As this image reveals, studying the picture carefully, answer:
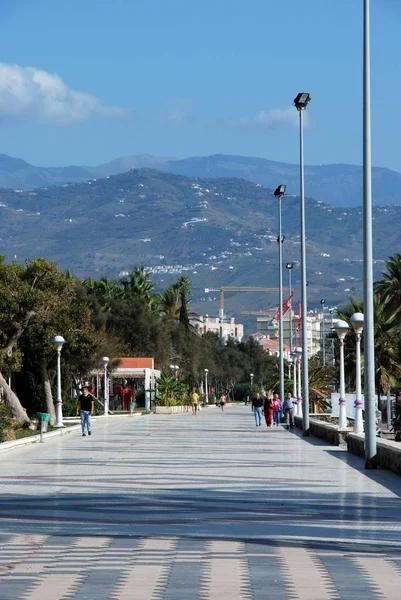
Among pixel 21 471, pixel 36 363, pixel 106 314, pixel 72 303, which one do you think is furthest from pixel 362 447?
pixel 106 314

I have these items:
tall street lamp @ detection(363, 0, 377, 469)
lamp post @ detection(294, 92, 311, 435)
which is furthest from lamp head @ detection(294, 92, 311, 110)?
tall street lamp @ detection(363, 0, 377, 469)

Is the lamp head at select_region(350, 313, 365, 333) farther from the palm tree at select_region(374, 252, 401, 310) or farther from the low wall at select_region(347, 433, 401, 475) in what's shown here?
the palm tree at select_region(374, 252, 401, 310)

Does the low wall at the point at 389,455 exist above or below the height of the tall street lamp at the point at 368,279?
below

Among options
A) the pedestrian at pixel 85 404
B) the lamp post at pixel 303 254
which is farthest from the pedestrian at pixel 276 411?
the pedestrian at pixel 85 404

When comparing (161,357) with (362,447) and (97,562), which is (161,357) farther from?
(97,562)

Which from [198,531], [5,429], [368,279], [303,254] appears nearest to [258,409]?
[303,254]

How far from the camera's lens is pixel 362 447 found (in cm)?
2770

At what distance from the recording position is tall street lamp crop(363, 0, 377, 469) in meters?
24.0

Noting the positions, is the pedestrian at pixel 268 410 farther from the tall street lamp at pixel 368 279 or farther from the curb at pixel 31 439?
the tall street lamp at pixel 368 279

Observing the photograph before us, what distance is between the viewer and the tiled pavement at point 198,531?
9742 millimetres

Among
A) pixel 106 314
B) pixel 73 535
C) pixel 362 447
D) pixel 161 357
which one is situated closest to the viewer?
pixel 73 535

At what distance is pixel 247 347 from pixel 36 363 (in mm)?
117495

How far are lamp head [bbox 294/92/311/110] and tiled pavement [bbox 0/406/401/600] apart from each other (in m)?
23.7

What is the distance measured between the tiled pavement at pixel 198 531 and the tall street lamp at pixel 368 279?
79cm
